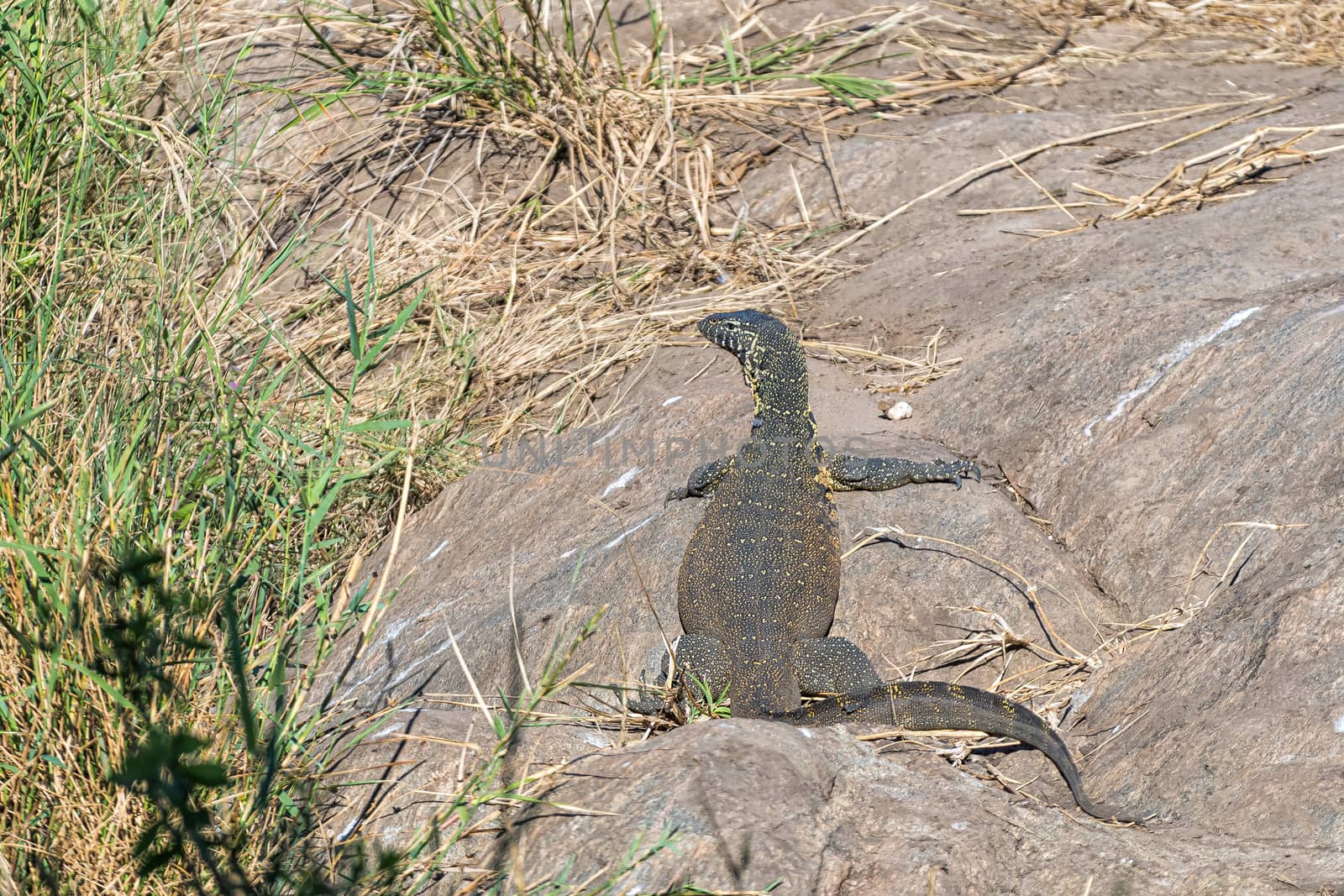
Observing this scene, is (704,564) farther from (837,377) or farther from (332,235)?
(332,235)

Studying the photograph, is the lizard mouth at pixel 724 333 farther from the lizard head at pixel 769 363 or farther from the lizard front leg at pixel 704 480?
Answer: the lizard front leg at pixel 704 480

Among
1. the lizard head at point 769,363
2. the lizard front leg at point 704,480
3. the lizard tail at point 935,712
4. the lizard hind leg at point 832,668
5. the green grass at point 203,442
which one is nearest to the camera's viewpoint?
the green grass at point 203,442

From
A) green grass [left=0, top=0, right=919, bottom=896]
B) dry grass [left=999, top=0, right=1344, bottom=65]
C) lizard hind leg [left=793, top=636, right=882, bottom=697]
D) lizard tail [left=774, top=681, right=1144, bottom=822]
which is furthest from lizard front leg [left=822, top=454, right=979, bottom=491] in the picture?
dry grass [left=999, top=0, right=1344, bottom=65]

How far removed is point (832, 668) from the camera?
13.5ft

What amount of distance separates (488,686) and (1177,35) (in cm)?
690

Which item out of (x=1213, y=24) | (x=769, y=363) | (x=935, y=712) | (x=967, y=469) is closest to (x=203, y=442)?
(x=769, y=363)

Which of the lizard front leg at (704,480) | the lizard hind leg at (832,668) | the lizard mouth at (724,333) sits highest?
the lizard mouth at (724,333)

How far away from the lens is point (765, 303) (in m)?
6.24

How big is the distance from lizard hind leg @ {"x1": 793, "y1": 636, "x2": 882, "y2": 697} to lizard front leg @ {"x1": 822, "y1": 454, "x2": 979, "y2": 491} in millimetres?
792

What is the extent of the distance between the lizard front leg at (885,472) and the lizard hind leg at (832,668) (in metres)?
0.79

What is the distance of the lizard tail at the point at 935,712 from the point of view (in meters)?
3.65

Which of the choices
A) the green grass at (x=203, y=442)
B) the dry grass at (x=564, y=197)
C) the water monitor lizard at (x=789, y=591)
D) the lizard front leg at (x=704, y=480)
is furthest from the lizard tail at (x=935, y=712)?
the dry grass at (x=564, y=197)

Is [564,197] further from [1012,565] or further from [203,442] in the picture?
[1012,565]

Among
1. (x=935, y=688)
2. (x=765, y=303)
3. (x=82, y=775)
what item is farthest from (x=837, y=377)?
(x=82, y=775)
